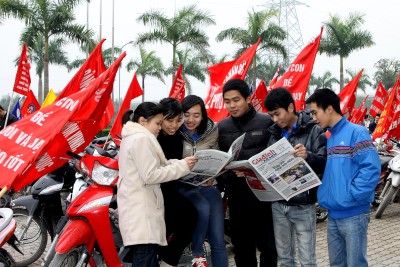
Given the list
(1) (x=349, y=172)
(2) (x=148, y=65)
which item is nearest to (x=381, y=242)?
(1) (x=349, y=172)

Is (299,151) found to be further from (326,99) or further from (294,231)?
(294,231)

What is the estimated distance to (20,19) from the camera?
18.0 m

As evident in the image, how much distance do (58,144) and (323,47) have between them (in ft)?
81.4

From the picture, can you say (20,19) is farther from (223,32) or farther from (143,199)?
(143,199)

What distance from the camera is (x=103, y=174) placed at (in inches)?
150

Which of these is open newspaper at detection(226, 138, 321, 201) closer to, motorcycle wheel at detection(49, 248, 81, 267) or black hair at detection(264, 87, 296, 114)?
black hair at detection(264, 87, 296, 114)

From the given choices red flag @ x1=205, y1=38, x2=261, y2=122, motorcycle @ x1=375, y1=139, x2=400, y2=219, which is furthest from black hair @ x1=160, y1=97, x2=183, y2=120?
motorcycle @ x1=375, y1=139, x2=400, y2=219

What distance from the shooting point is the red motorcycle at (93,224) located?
3541 millimetres

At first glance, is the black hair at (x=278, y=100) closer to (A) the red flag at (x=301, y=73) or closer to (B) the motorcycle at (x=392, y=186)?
(A) the red flag at (x=301, y=73)

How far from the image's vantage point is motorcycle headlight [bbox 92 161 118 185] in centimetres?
381

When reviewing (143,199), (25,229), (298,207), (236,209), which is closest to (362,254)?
(298,207)

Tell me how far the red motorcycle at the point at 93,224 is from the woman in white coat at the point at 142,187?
0.40 meters

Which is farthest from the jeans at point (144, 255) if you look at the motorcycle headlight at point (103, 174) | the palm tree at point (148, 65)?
the palm tree at point (148, 65)

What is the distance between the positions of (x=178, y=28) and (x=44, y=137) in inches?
816
